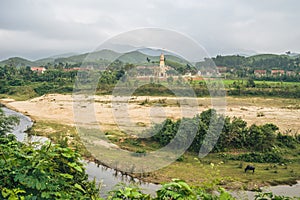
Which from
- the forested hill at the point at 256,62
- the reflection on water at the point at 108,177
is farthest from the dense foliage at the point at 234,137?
the forested hill at the point at 256,62

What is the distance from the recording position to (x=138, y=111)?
28984 millimetres

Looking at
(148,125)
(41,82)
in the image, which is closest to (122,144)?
(148,125)

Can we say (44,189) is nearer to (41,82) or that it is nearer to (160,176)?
(160,176)

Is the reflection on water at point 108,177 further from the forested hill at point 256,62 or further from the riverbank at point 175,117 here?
the forested hill at point 256,62

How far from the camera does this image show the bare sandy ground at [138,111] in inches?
910

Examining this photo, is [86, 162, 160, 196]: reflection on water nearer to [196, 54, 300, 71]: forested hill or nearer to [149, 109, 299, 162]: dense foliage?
[149, 109, 299, 162]: dense foliage

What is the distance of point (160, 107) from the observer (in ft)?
105

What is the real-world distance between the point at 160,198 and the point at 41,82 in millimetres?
50587

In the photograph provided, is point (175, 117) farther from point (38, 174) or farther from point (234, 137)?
point (38, 174)

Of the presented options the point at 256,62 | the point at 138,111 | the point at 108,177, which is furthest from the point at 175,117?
the point at 256,62

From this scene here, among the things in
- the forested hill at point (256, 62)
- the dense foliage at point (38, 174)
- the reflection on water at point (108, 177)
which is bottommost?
the reflection on water at point (108, 177)

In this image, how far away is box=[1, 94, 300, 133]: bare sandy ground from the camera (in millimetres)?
23125

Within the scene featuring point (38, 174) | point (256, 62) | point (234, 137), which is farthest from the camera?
point (256, 62)

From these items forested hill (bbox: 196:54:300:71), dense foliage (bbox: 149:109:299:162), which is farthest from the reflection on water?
forested hill (bbox: 196:54:300:71)
